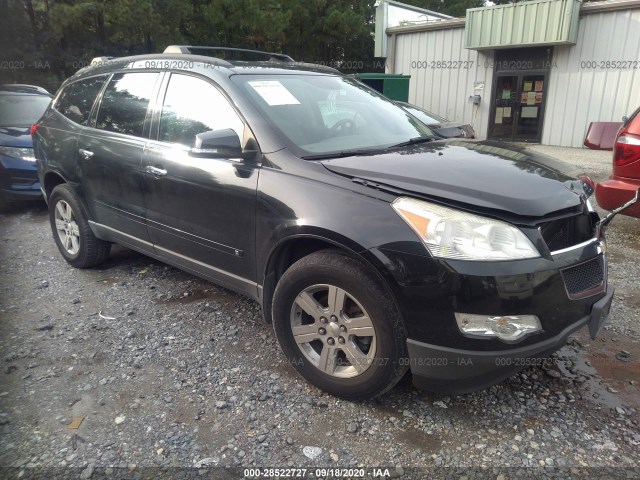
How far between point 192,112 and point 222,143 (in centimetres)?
68

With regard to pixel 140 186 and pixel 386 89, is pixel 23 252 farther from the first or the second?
pixel 386 89

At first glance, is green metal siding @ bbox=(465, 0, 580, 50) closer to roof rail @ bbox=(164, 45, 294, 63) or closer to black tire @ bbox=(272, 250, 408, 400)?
roof rail @ bbox=(164, 45, 294, 63)

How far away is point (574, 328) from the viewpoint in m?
2.24

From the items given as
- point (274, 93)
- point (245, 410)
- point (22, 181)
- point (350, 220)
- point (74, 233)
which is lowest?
point (245, 410)

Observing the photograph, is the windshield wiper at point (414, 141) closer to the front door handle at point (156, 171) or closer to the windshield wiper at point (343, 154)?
the windshield wiper at point (343, 154)

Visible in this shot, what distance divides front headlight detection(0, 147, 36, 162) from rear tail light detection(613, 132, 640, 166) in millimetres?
6642

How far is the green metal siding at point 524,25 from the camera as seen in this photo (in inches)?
487

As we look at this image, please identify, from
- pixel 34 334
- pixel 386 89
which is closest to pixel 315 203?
pixel 34 334

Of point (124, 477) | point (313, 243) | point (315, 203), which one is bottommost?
point (124, 477)

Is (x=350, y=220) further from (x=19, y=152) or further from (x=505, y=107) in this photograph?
(x=505, y=107)

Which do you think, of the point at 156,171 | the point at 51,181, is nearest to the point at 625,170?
the point at 156,171

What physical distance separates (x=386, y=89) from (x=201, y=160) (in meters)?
11.6

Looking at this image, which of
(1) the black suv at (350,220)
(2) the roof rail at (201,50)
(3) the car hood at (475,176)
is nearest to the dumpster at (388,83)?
(2) the roof rail at (201,50)

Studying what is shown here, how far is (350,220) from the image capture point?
226 cm
